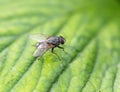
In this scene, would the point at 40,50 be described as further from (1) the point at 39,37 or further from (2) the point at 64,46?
(2) the point at 64,46

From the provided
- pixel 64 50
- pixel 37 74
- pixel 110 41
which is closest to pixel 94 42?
pixel 110 41

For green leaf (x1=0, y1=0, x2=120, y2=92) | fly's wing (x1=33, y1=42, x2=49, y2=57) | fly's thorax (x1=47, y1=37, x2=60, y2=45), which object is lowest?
green leaf (x1=0, y1=0, x2=120, y2=92)

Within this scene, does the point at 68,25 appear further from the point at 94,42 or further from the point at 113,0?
the point at 113,0

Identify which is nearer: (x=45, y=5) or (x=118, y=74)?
(x=118, y=74)

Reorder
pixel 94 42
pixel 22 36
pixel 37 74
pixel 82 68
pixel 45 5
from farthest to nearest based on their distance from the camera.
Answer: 1. pixel 45 5
2. pixel 94 42
3. pixel 22 36
4. pixel 82 68
5. pixel 37 74

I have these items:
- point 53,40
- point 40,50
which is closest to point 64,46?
point 53,40
